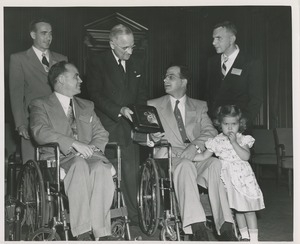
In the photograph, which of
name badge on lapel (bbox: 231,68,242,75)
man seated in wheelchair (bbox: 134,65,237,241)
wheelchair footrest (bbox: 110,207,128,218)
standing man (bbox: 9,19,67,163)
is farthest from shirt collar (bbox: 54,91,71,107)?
name badge on lapel (bbox: 231,68,242,75)

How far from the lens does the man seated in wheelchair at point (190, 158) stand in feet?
8.92

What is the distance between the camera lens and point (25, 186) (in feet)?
9.26

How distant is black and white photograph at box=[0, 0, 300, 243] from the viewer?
2.69 meters

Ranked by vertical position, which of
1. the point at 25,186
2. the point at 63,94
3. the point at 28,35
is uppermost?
the point at 28,35

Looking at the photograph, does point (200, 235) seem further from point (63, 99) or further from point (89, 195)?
point (63, 99)

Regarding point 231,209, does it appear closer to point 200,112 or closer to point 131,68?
point 200,112

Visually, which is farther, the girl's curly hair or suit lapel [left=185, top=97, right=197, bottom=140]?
suit lapel [left=185, top=97, right=197, bottom=140]

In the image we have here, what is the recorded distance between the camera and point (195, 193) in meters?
2.75

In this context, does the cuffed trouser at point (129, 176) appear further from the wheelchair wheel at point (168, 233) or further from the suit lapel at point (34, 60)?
the suit lapel at point (34, 60)

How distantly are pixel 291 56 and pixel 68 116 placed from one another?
56.7 inches

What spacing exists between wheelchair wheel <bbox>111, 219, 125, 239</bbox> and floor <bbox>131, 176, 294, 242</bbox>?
0.29 feet

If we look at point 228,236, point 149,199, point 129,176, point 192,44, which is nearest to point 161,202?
point 149,199

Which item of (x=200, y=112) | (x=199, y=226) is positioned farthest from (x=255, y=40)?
(x=199, y=226)

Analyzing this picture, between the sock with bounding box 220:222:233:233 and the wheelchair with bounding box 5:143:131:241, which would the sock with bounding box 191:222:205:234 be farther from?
the wheelchair with bounding box 5:143:131:241
